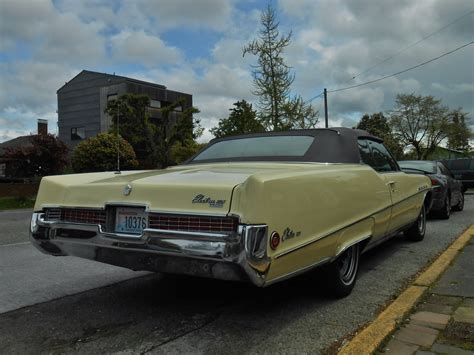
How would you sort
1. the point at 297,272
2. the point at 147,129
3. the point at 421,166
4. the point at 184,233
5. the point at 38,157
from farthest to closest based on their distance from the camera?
1. the point at 147,129
2. the point at 38,157
3. the point at 421,166
4. the point at 297,272
5. the point at 184,233

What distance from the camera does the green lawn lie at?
1869 centimetres

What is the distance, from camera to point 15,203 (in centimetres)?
1941

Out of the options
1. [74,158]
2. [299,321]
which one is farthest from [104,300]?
[74,158]

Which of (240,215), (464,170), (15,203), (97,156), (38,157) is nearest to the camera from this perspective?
(240,215)

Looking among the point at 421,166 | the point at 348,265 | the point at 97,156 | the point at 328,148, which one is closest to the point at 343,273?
the point at 348,265

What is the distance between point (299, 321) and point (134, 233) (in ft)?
4.76

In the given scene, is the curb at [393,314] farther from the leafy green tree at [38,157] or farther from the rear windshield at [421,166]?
the leafy green tree at [38,157]

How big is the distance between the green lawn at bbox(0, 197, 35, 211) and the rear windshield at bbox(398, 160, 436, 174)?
48.2ft

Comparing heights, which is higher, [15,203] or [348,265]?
[348,265]

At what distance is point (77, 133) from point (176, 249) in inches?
2264

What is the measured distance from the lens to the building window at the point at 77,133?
5666 centimetres

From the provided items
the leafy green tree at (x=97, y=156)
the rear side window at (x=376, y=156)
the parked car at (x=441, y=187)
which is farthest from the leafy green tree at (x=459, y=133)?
the rear side window at (x=376, y=156)

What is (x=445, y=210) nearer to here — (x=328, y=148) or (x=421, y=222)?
(x=421, y=222)

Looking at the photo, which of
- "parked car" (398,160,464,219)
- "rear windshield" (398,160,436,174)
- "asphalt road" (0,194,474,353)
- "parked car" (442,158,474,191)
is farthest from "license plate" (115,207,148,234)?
"parked car" (442,158,474,191)
